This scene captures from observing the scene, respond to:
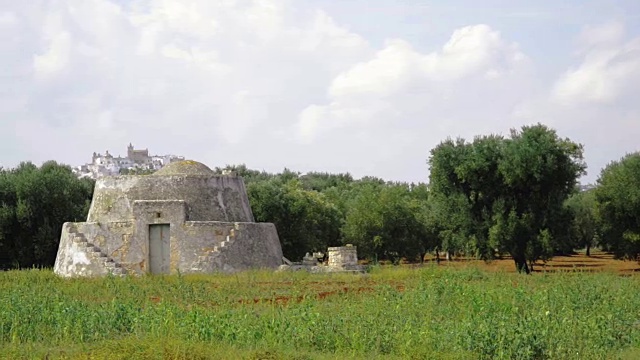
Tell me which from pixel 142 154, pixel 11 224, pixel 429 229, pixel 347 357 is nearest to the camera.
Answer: pixel 347 357

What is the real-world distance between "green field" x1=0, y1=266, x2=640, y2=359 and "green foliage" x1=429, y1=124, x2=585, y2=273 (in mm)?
14185

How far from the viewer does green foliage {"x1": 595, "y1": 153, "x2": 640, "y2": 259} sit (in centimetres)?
3422

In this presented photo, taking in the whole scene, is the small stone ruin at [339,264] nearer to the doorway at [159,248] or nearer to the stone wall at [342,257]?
the stone wall at [342,257]

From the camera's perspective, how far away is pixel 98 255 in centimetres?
2752

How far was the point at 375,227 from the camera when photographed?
4644cm

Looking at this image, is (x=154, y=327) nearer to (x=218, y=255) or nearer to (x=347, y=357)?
(x=347, y=357)

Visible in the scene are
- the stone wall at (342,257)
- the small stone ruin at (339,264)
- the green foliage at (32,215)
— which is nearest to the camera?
the small stone ruin at (339,264)

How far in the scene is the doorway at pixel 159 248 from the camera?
27953 mm

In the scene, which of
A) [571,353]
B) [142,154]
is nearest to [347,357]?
[571,353]

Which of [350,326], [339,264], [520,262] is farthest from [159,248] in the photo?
[350,326]

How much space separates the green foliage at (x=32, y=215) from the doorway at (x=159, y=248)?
1220 centimetres

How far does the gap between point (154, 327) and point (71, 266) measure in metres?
16.4

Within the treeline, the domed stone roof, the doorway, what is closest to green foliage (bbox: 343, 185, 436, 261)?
the treeline

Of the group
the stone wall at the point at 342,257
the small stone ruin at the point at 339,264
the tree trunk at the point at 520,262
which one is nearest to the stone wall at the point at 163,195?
the small stone ruin at the point at 339,264
